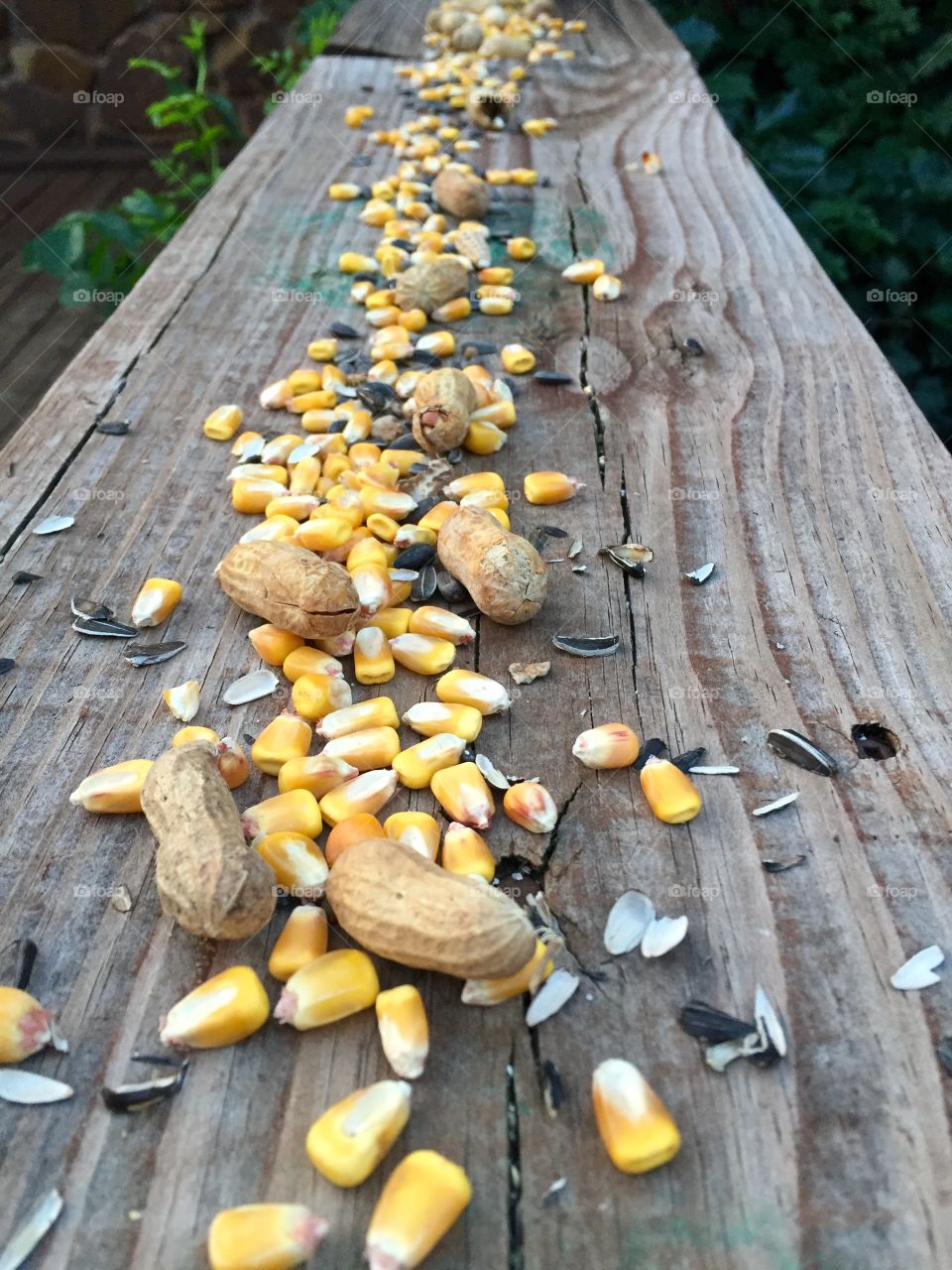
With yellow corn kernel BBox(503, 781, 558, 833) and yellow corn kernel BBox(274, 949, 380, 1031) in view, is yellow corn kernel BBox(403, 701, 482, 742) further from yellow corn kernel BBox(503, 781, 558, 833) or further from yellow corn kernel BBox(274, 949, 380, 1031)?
yellow corn kernel BBox(274, 949, 380, 1031)

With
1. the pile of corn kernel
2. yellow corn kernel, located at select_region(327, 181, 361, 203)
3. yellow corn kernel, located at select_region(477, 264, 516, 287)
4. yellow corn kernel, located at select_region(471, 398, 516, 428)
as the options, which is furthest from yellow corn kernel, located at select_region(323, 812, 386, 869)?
yellow corn kernel, located at select_region(327, 181, 361, 203)

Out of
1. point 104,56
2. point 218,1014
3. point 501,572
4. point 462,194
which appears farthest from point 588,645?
point 104,56

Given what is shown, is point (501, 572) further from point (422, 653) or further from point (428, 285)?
point (428, 285)

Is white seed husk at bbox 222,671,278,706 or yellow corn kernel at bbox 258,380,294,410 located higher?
yellow corn kernel at bbox 258,380,294,410

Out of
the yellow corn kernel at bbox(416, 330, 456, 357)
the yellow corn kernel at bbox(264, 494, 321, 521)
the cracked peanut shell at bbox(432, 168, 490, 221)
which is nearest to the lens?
the yellow corn kernel at bbox(264, 494, 321, 521)

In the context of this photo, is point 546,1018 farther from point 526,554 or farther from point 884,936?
point 526,554

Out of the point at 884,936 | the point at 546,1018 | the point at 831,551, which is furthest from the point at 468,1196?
the point at 831,551
